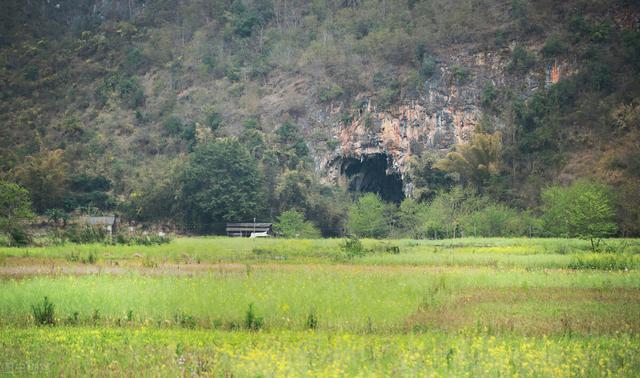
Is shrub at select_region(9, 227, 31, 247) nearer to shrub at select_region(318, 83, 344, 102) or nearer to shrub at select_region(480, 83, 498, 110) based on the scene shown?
shrub at select_region(318, 83, 344, 102)

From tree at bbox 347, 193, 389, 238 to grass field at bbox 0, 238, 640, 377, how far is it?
4403 centimetres

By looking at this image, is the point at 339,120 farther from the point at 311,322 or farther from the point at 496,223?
the point at 311,322

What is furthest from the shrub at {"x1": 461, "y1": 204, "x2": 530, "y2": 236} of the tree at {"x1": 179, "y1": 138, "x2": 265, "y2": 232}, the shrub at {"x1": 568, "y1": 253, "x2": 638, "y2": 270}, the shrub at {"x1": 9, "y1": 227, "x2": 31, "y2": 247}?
the shrub at {"x1": 9, "y1": 227, "x2": 31, "y2": 247}

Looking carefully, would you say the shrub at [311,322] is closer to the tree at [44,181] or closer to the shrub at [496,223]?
the shrub at [496,223]

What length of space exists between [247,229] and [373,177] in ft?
92.1

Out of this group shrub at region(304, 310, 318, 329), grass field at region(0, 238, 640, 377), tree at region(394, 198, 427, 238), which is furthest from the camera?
tree at region(394, 198, 427, 238)

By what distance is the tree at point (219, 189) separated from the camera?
88625mm

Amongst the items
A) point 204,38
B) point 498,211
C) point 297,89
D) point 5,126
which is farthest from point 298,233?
point 204,38

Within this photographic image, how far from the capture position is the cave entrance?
345ft

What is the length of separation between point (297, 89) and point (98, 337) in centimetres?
9629

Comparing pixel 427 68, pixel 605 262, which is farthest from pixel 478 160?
pixel 605 262

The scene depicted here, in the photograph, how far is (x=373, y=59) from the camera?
368ft

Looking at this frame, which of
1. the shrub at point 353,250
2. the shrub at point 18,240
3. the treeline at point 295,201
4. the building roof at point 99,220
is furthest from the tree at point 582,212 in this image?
the building roof at point 99,220

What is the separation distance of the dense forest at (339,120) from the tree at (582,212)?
8.1 inches
